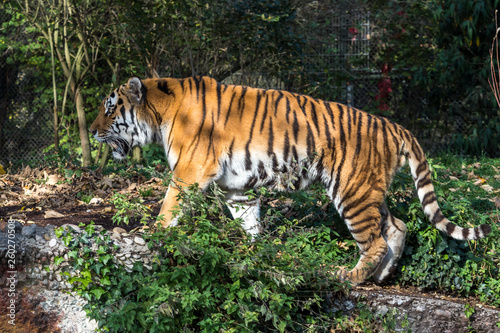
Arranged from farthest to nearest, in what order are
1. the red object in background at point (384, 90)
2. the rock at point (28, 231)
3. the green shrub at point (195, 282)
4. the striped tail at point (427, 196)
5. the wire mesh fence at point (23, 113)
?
1. the red object in background at point (384, 90)
2. the wire mesh fence at point (23, 113)
3. the striped tail at point (427, 196)
4. the rock at point (28, 231)
5. the green shrub at point (195, 282)

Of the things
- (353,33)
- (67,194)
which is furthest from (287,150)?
(353,33)

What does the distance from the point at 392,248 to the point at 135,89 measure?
2.52 meters

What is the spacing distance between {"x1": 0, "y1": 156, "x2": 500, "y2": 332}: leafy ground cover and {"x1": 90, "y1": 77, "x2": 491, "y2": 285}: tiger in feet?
0.76

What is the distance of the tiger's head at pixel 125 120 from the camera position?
484cm

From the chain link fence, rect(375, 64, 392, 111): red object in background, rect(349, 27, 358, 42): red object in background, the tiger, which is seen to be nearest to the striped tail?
the tiger

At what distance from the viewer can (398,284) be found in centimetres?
476

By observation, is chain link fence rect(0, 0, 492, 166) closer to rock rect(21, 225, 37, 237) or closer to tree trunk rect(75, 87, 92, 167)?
tree trunk rect(75, 87, 92, 167)

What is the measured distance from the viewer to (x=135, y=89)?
4.82m

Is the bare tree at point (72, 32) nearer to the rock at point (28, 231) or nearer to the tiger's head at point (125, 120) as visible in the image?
the tiger's head at point (125, 120)

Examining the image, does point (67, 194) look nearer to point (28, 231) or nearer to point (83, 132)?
point (83, 132)

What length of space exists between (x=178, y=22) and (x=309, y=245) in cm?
512

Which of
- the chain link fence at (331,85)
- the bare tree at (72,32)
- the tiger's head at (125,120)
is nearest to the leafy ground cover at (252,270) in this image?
the tiger's head at (125,120)

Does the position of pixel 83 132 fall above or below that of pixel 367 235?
below

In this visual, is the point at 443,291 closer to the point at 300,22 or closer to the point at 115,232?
the point at 115,232
